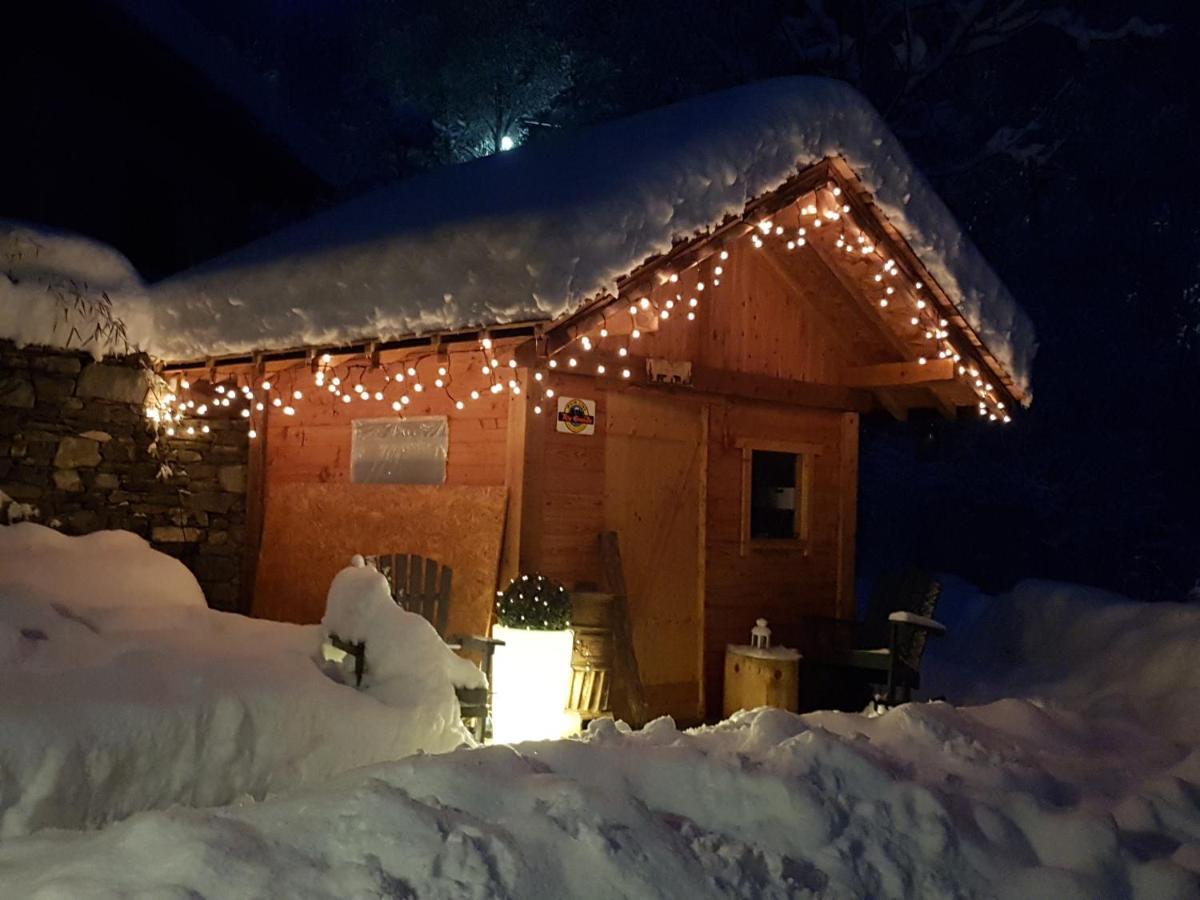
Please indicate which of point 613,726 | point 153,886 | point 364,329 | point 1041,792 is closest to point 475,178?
point 364,329

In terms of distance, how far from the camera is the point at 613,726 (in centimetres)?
572

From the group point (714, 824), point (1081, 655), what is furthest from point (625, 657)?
point (1081, 655)

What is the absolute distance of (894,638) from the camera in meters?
8.66

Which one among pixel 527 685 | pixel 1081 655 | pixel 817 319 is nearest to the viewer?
pixel 527 685

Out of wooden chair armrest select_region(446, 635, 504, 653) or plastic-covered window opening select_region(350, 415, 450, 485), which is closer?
wooden chair armrest select_region(446, 635, 504, 653)

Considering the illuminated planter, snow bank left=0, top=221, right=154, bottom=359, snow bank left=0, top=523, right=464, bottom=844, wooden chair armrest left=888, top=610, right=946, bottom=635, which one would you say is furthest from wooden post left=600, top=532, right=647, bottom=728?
snow bank left=0, top=221, right=154, bottom=359

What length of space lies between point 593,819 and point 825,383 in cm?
679

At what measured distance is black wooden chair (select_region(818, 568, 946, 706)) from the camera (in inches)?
342

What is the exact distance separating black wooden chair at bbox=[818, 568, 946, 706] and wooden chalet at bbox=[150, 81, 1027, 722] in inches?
21.2

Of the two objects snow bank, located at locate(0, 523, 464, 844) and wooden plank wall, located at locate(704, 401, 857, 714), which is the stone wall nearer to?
snow bank, located at locate(0, 523, 464, 844)

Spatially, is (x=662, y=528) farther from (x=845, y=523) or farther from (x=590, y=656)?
(x=845, y=523)

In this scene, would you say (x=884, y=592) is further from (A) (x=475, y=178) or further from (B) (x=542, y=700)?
(A) (x=475, y=178)

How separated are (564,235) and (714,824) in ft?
12.0

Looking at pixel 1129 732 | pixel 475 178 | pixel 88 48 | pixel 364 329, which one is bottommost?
pixel 1129 732
